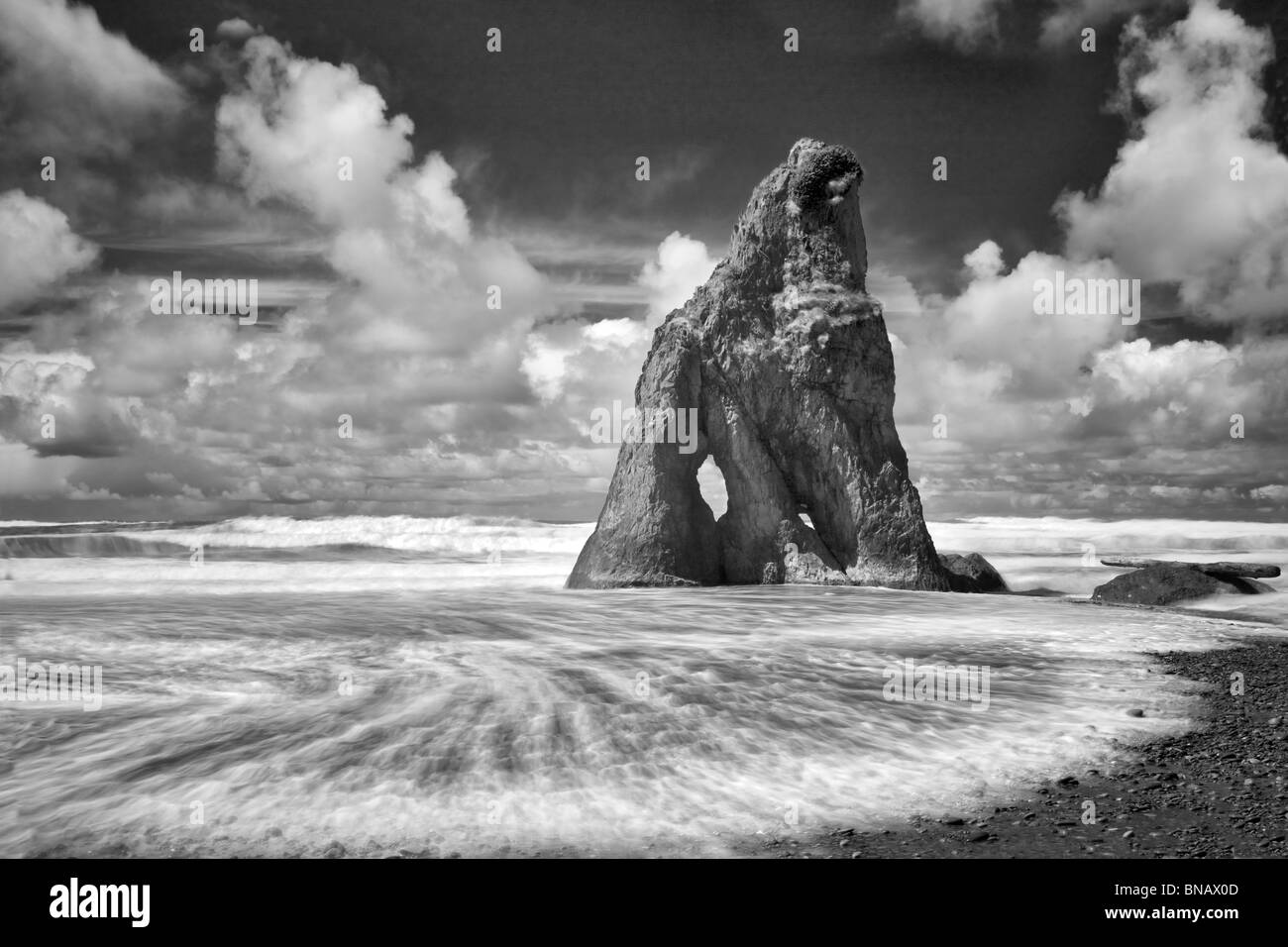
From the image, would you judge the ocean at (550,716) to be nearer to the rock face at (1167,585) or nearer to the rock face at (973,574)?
the rock face at (1167,585)

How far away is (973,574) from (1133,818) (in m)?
17.1

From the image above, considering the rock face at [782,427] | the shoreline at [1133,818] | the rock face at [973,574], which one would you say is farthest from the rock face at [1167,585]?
the shoreline at [1133,818]

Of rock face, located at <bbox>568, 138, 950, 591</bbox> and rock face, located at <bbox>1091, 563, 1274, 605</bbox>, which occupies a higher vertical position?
rock face, located at <bbox>568, 138, 950, 591</bbox>

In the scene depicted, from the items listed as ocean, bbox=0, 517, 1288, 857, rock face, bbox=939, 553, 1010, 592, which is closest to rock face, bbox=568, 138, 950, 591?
ocean, bbox=0, 517, 1288, 857

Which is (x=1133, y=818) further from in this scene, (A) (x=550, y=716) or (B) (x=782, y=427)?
(B) (x=782, y=427)

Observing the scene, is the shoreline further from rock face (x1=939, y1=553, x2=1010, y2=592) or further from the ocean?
rock face (x1=939, y1=553, x2=1010, y2=592)

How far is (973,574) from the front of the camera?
21.1 m

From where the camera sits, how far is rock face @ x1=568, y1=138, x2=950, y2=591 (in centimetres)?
1800

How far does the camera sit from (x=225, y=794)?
5629 millimetres

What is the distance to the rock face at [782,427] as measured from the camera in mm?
18000

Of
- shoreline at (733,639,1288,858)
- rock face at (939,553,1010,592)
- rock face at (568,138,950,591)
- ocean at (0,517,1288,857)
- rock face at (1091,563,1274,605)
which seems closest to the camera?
shoreline at (733,639,1288,858)

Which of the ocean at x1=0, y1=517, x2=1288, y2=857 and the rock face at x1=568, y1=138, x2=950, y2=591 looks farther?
the rock face at x1=568, y1=138, x2=950, y2=591

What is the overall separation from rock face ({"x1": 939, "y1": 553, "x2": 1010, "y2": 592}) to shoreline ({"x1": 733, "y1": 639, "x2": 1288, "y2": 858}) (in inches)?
547
